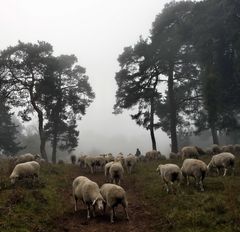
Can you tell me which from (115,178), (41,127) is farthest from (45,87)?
(115,178)

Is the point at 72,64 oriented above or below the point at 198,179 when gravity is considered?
above

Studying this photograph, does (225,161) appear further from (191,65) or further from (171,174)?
(191,65)

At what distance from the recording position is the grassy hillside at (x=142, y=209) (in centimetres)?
1385

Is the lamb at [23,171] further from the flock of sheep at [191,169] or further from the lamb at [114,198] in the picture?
the flock of sheep at [191,169]

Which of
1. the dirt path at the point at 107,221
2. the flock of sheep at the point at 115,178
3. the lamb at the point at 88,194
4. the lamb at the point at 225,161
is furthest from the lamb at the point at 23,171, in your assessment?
the lamb at the point at 225,161

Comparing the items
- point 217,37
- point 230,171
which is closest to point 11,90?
point 217,37

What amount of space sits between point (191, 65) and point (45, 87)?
18459 mm

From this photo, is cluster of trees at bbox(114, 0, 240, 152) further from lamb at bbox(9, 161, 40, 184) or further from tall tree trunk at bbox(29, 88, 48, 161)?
lamb at bbox(9, 161, 40, 184)

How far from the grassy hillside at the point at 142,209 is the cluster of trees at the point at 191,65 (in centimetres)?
2042

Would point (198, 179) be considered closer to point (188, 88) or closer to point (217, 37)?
point (217, 37)

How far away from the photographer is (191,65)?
152 ft

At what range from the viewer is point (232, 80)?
4056cm

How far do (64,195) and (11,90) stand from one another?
3031 centimetres

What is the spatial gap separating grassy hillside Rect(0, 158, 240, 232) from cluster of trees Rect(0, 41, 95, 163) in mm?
27067
